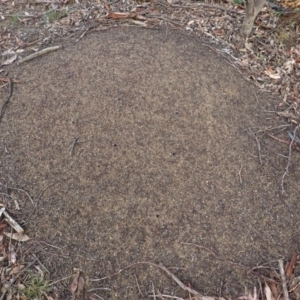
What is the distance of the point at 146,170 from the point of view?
1749 mm

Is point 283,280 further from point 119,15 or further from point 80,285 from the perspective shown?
point 119,15

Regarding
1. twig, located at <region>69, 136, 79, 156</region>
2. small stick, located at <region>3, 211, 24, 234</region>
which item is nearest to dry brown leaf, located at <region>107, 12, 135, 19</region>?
twig, located at <region>69, 136, 79, 156</region>

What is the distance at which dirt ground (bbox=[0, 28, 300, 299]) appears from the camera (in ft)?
5.17

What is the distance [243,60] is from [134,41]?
2.48ft

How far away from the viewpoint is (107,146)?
1.80m

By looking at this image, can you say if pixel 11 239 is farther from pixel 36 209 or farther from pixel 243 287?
pixel 243 287

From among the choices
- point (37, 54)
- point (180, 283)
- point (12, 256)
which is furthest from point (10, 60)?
point (180, 283)

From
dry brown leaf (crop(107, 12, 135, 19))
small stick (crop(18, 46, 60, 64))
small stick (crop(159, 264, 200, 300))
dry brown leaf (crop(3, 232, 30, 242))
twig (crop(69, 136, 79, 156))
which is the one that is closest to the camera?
small stick (crop(159, 264, 200, 300))

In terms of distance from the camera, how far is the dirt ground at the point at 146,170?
1576mm

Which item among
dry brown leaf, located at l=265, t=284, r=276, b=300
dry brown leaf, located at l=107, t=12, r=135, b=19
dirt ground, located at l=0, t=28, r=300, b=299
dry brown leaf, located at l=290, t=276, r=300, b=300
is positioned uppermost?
dry brown leaf, located at l=107, t=12, r=135, b=19

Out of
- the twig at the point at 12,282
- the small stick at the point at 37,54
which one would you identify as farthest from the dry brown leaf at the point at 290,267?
the small stick at the point at 37,54

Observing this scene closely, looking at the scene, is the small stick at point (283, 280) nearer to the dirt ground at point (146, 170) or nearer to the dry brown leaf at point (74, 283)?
the dirt ground at point (146, 170)

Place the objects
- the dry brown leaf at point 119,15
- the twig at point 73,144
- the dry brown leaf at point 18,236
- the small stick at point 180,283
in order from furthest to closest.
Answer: the dry brown leaf at point 119,15
the twig at point 73,144
the dry brown leaf at point 18,236
the small stick at point 180,283

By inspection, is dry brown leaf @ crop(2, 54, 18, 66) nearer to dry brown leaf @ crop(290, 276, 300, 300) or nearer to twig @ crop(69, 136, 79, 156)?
twig @ crop(69, 136, 79, 156)
